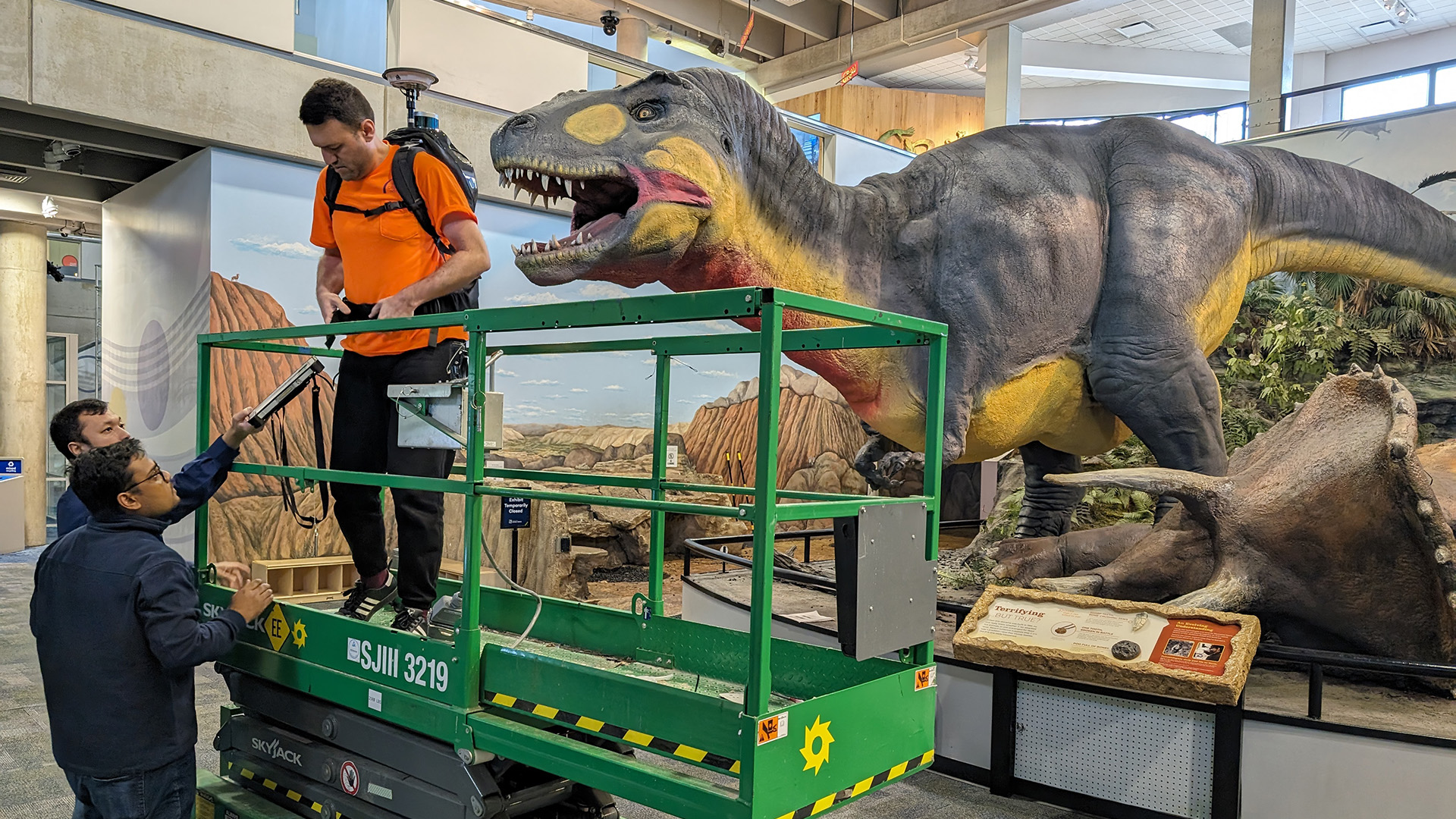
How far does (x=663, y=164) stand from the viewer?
10.1 ft

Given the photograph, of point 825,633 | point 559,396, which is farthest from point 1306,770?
point 559,396

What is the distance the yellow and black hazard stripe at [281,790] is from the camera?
9.27ft

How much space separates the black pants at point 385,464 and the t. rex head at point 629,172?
50 centimetres

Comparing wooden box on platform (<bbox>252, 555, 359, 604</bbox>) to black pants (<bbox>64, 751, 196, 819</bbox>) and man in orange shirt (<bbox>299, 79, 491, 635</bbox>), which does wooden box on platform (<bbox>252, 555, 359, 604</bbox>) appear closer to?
man in orange shirt (<bbox>299, 79, 491, 635</bbox>)

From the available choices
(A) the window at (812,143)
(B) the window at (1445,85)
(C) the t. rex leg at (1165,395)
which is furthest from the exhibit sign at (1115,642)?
(B) the window at (1445,85)

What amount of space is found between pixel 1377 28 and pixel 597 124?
16320mm

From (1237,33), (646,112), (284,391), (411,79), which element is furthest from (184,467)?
(1237,33)

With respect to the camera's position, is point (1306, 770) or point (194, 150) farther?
point (194, 150)

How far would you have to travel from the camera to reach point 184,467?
2.79m

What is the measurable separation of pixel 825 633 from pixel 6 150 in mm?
7132

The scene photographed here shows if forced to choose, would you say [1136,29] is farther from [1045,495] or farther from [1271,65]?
[1045,495]

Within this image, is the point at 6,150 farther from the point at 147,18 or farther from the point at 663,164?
the point at 663,164

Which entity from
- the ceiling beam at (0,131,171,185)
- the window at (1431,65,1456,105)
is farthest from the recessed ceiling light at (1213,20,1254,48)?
the ceiling beam at (0,131,171,185)

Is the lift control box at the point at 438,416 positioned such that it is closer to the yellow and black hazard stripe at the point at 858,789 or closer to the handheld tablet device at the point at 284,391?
the handheld tablet device at the point at 284,391
